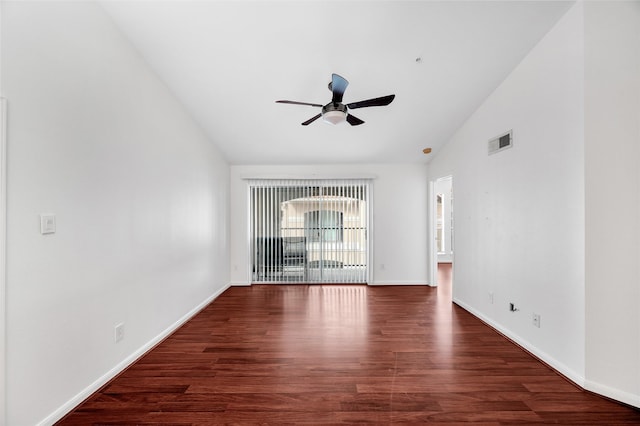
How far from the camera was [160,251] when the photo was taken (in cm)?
310

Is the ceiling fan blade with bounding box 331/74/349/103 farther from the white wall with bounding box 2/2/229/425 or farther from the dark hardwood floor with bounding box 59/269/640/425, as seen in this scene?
the dark hardwood floor with bounding box 59/269/640/425

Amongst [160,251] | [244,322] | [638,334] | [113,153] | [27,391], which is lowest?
[244,322]

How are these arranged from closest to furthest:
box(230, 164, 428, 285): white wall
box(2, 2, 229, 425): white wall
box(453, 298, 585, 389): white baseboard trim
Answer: box(2, 2, 229, 425): white wall < box(453, 298, 585, 389): white baseboard trim < box(230, 164, 428, 285): white wall

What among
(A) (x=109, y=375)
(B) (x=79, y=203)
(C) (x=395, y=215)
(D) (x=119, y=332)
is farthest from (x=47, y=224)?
(C) (x=395, y=215)

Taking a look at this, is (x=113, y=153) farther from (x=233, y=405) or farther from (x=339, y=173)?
(x=339, y=173)

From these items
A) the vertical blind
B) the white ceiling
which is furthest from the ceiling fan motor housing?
the vertical blind

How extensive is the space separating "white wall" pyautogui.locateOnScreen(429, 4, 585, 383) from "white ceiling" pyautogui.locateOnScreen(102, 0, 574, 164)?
0.29 metres

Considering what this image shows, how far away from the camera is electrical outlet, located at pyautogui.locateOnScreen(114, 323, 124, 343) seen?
2412 millimetres

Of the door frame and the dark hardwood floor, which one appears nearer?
the dark hardwood floor

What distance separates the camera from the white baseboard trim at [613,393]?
2.00 m

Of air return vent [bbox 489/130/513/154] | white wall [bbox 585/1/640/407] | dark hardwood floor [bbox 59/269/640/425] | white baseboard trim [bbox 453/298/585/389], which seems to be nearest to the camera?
dark hardwood floor [bbox 59/269/640/425]

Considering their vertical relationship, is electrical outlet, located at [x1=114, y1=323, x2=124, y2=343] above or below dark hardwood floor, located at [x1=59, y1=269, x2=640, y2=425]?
above

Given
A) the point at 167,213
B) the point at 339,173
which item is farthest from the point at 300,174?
the point at 167,213

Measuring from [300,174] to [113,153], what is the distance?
3.46 metres
